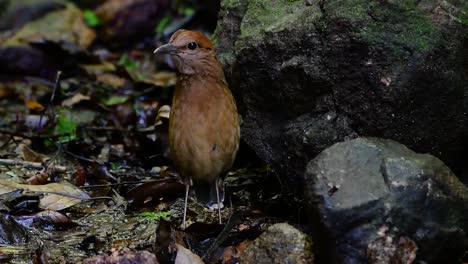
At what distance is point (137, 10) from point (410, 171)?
21.6ft

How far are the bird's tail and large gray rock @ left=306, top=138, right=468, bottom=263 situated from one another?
1354 mm

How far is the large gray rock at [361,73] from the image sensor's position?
400 cm

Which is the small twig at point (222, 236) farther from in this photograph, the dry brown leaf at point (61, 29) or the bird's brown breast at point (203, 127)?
the dry brown leaf at point (61, 29)

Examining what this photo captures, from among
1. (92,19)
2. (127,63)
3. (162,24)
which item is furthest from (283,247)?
(92,19)

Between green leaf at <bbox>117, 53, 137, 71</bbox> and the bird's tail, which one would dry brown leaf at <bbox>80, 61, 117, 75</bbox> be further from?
the bird's tail

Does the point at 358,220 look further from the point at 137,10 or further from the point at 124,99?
the point at 137,10

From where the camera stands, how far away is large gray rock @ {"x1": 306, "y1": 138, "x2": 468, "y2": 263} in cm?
344

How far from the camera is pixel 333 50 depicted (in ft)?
13.5

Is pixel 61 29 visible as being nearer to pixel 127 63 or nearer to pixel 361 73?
pixel 127 63

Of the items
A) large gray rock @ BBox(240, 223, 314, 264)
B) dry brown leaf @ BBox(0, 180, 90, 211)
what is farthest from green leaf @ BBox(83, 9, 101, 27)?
large gray rock @ BBox(240, 223, 314, 264)

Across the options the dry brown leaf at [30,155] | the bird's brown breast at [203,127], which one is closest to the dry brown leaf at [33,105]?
the dry brown leaf at [30,155]

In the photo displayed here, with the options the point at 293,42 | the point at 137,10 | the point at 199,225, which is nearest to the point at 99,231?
the point at 199,225

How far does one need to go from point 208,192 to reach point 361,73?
141cm

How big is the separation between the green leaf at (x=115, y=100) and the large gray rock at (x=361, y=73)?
284 centimetres
